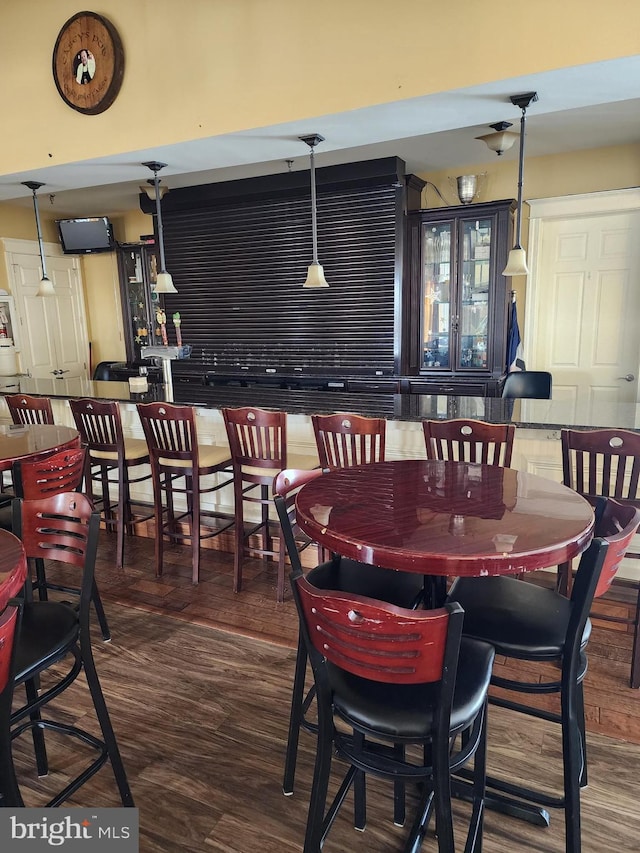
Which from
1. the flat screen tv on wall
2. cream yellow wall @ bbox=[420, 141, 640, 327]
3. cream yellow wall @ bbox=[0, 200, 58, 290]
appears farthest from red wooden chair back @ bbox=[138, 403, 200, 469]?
the flat screen tv on wall

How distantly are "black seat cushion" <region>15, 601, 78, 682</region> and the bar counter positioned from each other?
5.60 ft

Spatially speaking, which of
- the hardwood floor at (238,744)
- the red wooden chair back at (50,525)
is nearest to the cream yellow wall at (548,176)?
the hardwood floor at (238,744)

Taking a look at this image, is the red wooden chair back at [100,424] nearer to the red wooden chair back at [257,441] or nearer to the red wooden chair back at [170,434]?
the red wooden chair back at [170,434]

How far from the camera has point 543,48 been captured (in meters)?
2.28

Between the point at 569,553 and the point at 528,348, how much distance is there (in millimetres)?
4226

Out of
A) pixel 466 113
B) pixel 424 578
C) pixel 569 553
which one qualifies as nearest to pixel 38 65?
pixel 466 113

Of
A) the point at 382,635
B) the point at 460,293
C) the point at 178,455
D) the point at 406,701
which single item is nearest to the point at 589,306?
the point at 460,293

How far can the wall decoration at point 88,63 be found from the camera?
10.5 feet

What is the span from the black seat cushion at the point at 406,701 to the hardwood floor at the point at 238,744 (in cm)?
63

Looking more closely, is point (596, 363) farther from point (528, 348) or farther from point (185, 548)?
point (185, 548)

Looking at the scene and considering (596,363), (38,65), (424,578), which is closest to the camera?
(424,578)

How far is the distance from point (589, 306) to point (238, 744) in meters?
4.59

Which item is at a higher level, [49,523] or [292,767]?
[49,523]

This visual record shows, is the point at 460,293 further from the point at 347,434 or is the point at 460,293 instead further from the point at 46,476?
the point at 46,476
